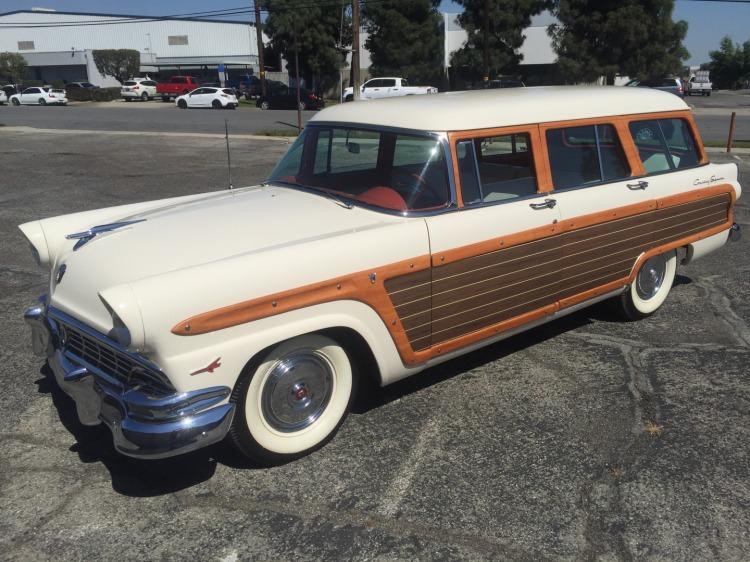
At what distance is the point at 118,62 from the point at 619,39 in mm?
50435

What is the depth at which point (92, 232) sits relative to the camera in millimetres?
3572

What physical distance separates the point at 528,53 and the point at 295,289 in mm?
50987

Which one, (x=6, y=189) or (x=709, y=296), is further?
(x=6, y=189)

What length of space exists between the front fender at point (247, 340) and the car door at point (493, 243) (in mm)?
450

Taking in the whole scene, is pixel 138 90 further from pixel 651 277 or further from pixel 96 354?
pixel 96 354

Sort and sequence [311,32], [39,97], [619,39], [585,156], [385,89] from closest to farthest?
1. [585,156]
2. [385,89]
3. [619,39]
4. [39,97]
5. [311,32]

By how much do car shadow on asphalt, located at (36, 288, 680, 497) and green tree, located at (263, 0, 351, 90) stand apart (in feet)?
139

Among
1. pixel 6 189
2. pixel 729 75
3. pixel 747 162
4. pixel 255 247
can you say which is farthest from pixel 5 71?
pixel 729 75

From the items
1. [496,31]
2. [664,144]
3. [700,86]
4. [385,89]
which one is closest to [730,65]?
[700,86]

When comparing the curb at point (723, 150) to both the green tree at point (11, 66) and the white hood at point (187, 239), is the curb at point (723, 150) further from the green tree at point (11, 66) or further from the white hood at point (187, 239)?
the green tree at point (11, 66)

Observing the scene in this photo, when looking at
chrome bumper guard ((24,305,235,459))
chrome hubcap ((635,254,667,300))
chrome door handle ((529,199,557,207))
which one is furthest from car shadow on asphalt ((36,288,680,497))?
chrome door handle ((529,199,557,207))

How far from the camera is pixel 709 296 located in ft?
18.6

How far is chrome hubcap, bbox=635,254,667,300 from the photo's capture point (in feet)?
16.2

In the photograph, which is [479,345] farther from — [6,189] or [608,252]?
[6,189]
